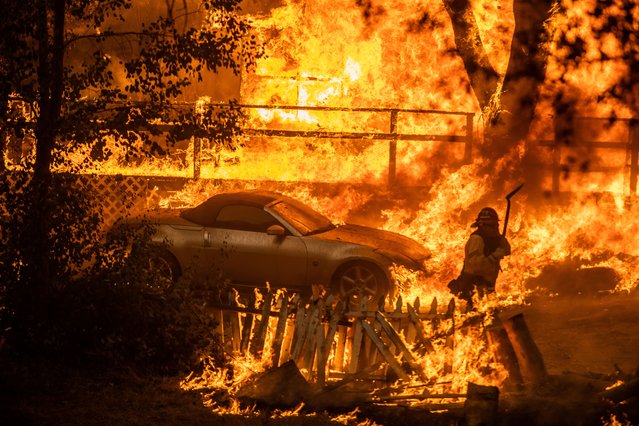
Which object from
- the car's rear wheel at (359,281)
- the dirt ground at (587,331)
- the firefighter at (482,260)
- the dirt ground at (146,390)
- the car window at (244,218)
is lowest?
the dirt ground at (146,390)

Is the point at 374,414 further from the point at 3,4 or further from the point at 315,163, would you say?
the point at 315,163

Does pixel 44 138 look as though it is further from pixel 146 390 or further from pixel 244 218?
pixel 244 218

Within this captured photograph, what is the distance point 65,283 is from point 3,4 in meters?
2.71

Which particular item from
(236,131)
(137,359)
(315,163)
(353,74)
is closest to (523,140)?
(315,163)

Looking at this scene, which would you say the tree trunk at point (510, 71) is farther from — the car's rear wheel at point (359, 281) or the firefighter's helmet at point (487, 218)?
the firefighter's helmet at point (487, 218)

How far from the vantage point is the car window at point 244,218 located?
41.7ft

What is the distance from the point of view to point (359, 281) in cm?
1246

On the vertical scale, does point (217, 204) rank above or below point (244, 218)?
above

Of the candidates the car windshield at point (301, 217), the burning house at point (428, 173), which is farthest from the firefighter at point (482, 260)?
the car windshield at point (301, 217)

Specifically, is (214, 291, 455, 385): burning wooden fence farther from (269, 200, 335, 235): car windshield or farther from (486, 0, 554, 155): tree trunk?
(486, 0, 554, 155): tree trunk

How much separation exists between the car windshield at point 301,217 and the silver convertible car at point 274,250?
0.8 inches

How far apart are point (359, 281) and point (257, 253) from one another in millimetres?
1384

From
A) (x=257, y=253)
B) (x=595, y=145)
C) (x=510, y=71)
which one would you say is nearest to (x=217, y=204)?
(x=257, y=253)

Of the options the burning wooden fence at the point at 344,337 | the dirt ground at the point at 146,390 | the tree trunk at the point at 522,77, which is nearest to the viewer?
the dirt ground at the point at 146,390
